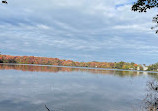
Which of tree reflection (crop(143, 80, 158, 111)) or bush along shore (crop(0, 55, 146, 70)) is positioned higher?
bush along shore (crop(0, 55, 146, 70))

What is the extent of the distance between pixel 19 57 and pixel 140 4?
170108 mm

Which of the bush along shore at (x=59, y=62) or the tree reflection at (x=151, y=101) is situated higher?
the bush along shore at (x=59, y=62)

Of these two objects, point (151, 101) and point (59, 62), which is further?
point (59, 62)

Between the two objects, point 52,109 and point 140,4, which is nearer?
point 140,4

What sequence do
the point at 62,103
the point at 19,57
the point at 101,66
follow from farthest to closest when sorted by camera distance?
the point at 101,66, the point at 19,57, the point at 62,103

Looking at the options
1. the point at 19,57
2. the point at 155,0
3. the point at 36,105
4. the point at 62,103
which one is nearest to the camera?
the point at 155,0

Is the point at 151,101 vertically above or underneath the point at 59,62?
underneath

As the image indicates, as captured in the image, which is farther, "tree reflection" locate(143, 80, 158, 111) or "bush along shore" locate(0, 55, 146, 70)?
"bush along shore" locate(0, 55, 146, 70)

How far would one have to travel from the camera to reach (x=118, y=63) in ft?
591

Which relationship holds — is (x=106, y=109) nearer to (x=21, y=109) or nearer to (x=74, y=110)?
(x=74, y=110)

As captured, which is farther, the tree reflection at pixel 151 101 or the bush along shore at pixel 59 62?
the bush along shore at pixel 59 62

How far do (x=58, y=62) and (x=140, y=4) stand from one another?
166944 millimetres

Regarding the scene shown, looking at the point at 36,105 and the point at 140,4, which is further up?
the point at 140,4

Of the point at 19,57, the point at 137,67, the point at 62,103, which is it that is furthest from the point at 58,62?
the point at 62,103
